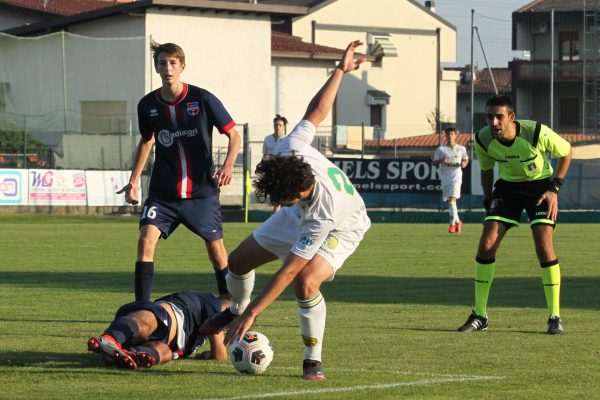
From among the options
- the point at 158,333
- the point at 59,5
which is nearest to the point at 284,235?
the point at 158,333

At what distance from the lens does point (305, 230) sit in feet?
26.1

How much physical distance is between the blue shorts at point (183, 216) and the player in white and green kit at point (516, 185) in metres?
2.33

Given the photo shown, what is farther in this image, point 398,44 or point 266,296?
point 398,44

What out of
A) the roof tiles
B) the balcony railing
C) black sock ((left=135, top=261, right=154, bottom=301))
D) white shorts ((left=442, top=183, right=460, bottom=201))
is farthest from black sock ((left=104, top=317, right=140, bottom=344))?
the balcony railing

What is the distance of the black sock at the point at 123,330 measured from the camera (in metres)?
8.27

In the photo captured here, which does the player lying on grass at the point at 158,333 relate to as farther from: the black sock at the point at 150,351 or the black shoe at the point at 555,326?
the black shoe at the point at 555,326

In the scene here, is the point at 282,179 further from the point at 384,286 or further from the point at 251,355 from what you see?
the point at 384,286

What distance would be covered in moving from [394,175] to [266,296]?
30.8 m

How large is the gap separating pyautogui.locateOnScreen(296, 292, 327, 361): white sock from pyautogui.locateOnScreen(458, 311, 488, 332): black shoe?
315cm

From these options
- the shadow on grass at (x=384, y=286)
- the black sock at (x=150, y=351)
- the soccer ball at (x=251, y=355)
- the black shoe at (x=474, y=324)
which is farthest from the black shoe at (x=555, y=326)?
the black sock at (x=150, y=351)

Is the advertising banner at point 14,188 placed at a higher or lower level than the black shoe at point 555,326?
higher

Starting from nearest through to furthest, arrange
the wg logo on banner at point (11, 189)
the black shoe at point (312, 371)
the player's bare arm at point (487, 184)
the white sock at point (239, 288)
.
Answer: the black shoe at point (312, 371) < the white sock at point (239, 288) < the player's bare arm at point (487, 184) < the wg logo on banner at point (11, 189)

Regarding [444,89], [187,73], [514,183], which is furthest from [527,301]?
[444,89]

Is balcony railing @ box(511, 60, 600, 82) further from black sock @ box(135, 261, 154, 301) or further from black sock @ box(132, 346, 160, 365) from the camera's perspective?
black sock @ box(132, 346, 160, 365)
